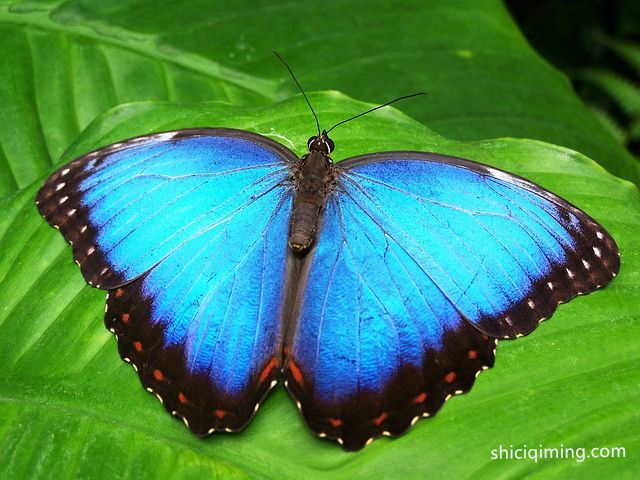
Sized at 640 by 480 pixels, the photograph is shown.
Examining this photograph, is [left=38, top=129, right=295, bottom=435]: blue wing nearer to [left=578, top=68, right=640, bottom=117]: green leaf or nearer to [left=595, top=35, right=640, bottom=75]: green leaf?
[left=578, top=68, right=640, bottom=117]: green leaf

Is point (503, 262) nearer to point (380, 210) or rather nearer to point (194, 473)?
point (380, 210)

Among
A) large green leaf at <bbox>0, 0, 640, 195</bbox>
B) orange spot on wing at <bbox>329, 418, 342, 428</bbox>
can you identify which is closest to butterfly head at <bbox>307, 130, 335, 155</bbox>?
orange spot on wing at <bbox>329, 418, 342, 428</bbox>

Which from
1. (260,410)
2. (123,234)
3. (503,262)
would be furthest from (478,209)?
(123,234)

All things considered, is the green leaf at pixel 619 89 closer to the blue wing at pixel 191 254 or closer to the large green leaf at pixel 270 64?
the large green leaf at pixel 270 64

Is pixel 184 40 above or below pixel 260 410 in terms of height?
above

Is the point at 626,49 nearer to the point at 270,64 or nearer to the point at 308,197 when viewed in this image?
the point at 270,64

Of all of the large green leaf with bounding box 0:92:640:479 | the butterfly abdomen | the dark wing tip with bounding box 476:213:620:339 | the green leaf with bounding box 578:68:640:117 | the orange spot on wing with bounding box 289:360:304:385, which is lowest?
the green leaf with bounding box 578:68:640:117

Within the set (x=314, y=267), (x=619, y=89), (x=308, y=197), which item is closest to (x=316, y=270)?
(x=314, y=267)

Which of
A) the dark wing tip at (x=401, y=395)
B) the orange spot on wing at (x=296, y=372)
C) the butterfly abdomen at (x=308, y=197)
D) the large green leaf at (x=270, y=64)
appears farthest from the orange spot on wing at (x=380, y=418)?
the large green leaf at (x=270, y=64)
